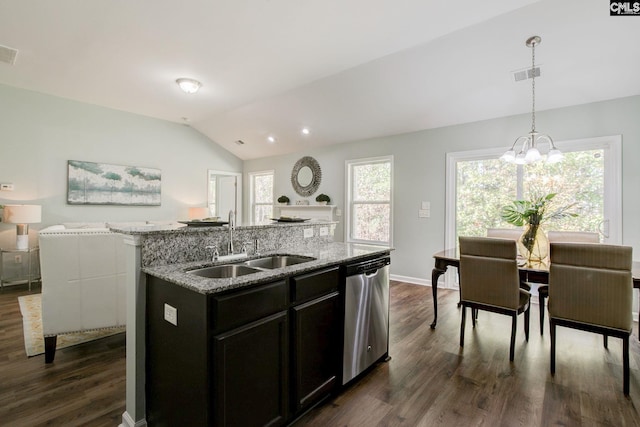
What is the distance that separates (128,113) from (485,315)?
657cm

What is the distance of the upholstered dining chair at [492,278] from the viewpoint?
246 cm

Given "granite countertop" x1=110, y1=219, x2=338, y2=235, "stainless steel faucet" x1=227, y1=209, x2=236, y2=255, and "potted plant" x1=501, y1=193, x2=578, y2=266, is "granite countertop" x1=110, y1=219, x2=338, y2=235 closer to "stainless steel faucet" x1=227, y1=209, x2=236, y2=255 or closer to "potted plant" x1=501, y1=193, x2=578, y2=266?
"stainless steel faucet" x1=227, y1=209, x2=236, y2=255

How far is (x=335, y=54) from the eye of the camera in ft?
11.1

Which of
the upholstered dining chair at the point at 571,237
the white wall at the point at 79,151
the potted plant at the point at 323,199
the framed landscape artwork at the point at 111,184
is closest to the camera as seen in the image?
the upholstered dining chair at the point at 571,237

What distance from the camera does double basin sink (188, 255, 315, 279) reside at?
183 centimetres

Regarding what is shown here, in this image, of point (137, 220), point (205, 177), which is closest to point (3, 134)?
point (137, 220)

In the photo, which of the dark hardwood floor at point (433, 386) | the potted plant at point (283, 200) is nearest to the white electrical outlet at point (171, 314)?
the dark hardwood floor at point (433, 386)

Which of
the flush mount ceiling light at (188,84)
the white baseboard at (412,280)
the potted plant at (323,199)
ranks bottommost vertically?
the white baseboard at (412,280)

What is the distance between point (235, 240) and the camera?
2.17 meters

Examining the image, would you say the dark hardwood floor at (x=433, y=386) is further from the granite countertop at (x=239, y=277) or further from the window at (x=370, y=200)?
the window at (x=370, y=200)

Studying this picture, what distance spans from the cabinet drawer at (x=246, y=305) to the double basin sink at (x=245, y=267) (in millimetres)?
370

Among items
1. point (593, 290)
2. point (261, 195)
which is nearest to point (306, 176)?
point (261, 195)

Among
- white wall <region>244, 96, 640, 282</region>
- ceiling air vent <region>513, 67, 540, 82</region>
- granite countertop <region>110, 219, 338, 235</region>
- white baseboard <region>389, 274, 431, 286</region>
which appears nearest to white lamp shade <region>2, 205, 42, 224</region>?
granite countertop <region>110, 219, 338, 235</region>

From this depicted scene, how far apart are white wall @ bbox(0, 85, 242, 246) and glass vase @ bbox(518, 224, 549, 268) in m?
5.98
